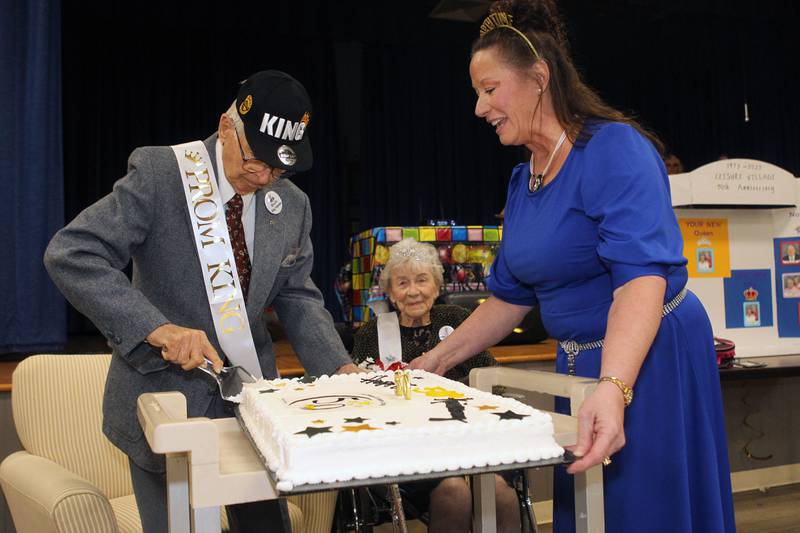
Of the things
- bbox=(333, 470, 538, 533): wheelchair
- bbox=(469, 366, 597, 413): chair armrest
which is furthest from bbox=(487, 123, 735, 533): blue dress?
bbox=(333, 470, 538, 533): wheelchair

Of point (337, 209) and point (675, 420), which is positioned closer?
point (675, 420)

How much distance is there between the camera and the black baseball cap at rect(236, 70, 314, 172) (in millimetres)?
1277

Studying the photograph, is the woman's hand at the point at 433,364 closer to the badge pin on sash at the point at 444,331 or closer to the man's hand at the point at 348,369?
the man's hand at the point at 348,369

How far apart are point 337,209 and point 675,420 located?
25.4ft

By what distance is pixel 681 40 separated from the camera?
27.1ft

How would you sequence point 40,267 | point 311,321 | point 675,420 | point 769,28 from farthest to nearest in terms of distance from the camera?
point 769,28 → point 40,267 → point 311,321 → point 675,420

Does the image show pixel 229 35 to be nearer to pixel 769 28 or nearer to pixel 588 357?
pixel 769 28

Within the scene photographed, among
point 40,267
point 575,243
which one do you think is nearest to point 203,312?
point 575,243

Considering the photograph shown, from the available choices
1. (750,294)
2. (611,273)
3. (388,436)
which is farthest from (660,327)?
(750,294)

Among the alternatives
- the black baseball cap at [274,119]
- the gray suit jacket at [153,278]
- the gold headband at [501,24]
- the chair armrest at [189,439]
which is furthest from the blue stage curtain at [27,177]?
the chair armrest at [189,439]

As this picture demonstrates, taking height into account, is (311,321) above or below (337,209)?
below

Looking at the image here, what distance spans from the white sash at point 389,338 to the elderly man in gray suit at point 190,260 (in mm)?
1179

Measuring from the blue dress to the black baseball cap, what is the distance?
434 mm

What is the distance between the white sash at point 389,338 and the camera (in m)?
2.60
